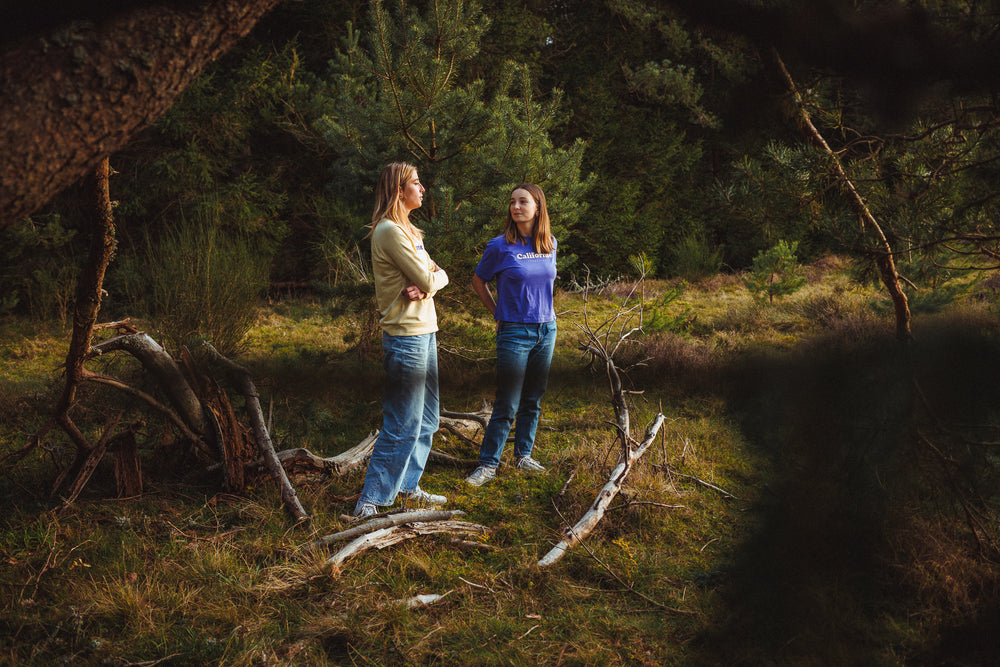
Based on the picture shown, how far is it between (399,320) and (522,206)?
4.01 feet

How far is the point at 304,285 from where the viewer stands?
37.7 ft

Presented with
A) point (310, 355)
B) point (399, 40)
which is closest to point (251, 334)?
point (310, 355)

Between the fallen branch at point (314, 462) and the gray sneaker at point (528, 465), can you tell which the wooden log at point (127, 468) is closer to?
the fallen branch at point (314, 462)

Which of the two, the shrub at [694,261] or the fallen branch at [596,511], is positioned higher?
the shrub at [694,261]

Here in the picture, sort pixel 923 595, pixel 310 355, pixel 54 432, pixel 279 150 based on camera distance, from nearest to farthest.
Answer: pixel 923 595 < pixel 54 432 < pixel 310 355 < pixel 279 150

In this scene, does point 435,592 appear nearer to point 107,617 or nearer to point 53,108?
point 107,617

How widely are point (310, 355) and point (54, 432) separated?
2469 mm

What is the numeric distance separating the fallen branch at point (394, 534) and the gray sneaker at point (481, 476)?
0.67 metres

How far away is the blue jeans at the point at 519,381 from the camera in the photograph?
423 centimetres

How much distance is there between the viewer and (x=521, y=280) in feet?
13.7

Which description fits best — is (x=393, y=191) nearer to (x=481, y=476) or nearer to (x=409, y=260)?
(x=409, y=260)

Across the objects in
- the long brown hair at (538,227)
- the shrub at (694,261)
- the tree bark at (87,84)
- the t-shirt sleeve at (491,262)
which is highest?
the tree bark at (87,84)

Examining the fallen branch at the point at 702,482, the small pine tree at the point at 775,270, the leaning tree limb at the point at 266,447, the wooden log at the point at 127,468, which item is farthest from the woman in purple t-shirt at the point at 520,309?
the small pine tree at the point at 775,270

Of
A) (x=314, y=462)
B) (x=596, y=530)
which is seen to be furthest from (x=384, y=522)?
(x=596, y=530)
